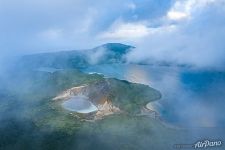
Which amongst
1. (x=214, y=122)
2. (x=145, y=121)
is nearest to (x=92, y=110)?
(x=145, y=121)

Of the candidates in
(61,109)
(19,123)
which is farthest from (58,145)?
(61,109)

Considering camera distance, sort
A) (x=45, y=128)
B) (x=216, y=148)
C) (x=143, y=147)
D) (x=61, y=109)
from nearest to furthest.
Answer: (x=216, y=148) → (x=143, y=147) → (x=45, y=128) → (x=61, y=109)

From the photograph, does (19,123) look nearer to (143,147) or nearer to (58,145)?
(58,145)

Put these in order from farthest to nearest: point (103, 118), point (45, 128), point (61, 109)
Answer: point (61, 109)
point (103, 118)
point (45, 128)

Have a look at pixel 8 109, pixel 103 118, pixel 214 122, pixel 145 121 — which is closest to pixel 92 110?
pixel 103 118

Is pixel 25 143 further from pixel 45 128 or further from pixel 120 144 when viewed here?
pixel 120 144

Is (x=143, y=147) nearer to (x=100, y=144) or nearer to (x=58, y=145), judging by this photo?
(x=100, y=144)

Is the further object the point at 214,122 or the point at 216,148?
the point at 214,122

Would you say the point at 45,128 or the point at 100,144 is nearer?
the point at 100,144

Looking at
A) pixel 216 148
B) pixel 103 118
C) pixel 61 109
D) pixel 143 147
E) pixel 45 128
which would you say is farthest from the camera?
pixel 61 109
